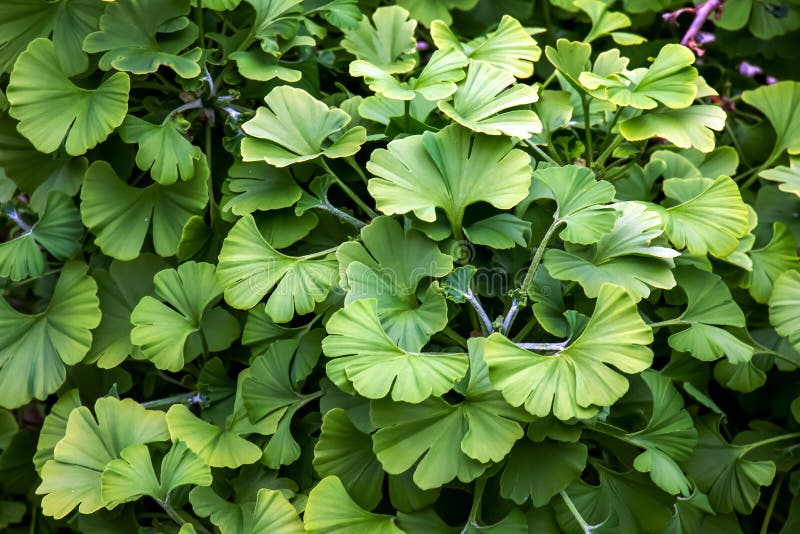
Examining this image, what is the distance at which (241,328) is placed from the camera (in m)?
0.96

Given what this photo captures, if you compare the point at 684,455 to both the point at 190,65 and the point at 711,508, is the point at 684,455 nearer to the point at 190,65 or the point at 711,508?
the point at 711,508

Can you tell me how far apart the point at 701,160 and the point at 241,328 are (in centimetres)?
66

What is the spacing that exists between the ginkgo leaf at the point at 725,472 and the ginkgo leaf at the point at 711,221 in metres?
0.25

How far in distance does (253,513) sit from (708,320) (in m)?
0.56

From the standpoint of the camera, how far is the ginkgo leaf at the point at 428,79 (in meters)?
0.83

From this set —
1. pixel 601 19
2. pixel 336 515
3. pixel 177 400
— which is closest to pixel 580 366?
pixel 336 515

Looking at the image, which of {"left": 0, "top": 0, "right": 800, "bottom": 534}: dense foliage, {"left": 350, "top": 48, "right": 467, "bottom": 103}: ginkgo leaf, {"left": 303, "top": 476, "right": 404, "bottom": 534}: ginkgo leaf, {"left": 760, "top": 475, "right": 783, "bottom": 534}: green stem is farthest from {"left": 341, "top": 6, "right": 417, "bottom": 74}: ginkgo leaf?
{"left": 760, "top": 475, "right": 783, "bottom": 534}: green stem

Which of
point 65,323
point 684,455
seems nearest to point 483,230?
point 684,455

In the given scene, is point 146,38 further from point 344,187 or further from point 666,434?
point 666,434

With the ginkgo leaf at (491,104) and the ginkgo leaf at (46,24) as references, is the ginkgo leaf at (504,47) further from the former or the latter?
the ginkgo leaf at (46,24)

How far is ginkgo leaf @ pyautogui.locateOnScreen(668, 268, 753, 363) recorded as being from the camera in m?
0.84

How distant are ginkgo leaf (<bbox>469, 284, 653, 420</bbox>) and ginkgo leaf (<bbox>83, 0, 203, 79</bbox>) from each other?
19.9 inches

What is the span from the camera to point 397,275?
31.9 inches

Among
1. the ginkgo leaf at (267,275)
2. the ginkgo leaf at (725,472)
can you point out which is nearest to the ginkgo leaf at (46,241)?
the ginkgo leaf at (267,275)
